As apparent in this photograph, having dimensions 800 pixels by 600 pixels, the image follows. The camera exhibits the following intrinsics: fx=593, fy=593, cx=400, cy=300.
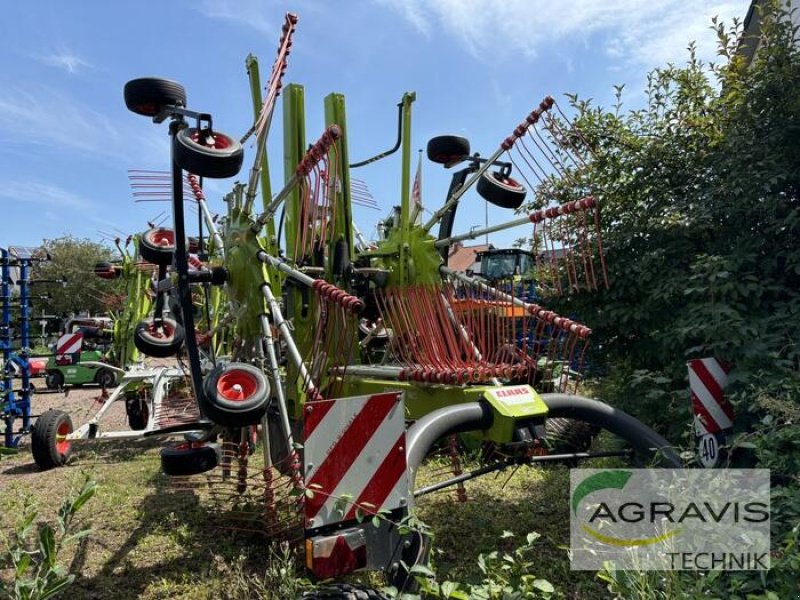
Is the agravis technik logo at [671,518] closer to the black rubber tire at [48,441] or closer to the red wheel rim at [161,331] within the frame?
the red wheel rim at [161,331]

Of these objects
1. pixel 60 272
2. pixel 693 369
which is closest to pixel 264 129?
pixel 693 369

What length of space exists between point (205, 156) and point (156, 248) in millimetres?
1696

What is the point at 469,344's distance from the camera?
3.60 metres

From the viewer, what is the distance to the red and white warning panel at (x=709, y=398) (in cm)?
335

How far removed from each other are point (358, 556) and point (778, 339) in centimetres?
280

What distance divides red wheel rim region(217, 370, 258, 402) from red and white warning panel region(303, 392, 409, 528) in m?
0.79

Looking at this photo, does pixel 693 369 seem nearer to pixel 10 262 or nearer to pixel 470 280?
pixel 470 280

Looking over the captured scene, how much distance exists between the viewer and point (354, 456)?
7.34 ft

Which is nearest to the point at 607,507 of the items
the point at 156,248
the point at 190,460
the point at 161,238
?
the point at 190,460

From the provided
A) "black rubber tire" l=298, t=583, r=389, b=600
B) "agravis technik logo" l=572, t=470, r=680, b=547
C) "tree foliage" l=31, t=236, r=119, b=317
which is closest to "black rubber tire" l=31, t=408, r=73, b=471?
"black rubber tire" l=298, t=583, r=389, b=600

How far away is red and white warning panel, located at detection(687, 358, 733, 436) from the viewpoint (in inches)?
132

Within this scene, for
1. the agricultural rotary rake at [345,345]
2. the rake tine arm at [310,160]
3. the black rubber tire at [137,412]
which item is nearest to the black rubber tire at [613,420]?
the agricultural rotary rake at [345,345]

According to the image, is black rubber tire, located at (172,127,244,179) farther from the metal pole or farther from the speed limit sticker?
the speed limit sticker

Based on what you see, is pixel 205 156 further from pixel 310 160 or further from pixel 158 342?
pixel 158 342
